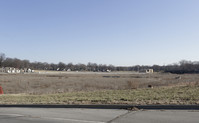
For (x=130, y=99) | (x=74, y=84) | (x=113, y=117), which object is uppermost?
(x=130, y=99)

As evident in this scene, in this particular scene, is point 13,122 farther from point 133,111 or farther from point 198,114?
point 198,114

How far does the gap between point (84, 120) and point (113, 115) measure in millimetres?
1247

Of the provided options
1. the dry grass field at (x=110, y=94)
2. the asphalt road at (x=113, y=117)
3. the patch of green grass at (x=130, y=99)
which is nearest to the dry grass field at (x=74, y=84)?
the dry grass field at (x=110, y=94)

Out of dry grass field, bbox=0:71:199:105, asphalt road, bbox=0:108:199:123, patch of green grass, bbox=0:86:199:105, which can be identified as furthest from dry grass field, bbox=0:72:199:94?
asphalt road, bbox=0:108:199:123

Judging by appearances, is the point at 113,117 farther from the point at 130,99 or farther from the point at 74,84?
the point at 74,84

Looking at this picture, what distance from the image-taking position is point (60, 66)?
19738 centimetres

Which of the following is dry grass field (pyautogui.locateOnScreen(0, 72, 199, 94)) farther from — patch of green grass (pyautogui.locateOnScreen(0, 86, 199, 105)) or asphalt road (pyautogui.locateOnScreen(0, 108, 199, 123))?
asphalt road (pyautogui.locateOnScreen(0, 108, 199, 123))

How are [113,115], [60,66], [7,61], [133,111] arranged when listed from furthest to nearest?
[60,66] → [7,61] → [133,111] → [113,115]

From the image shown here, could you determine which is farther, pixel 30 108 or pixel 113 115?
pixel 30 108

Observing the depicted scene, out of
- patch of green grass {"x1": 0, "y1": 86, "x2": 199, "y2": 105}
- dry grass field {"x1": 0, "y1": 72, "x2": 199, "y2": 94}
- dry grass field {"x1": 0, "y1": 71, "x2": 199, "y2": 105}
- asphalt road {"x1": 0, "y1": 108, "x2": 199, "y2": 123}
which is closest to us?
asphalt road {"x1": 0, "y1": 108, "x2": 199, "y2": 123}

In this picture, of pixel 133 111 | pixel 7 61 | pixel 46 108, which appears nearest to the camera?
pixel 133 111

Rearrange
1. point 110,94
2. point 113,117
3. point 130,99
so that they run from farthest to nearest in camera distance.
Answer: point 110,94 < point 130,99 < point 113,117

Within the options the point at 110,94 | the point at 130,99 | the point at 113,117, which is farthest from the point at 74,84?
the point at 113,117

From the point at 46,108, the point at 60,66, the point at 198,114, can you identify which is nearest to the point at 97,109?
the point at 46,108
